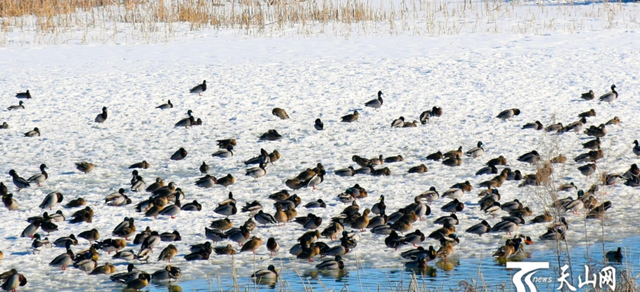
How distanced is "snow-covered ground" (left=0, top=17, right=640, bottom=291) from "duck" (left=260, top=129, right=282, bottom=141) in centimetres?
13

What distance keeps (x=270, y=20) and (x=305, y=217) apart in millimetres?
15231

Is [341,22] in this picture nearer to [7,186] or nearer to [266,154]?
[266,154]

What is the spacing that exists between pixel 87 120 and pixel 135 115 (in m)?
0.91

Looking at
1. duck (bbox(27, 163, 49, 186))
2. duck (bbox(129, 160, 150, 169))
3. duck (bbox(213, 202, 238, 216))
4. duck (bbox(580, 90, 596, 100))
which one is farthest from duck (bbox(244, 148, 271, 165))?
duck (bbox(580, 90, 596, 100))

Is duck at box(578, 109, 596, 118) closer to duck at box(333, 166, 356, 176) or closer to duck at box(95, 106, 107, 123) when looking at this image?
duck at box(333, 166, 356, 176)

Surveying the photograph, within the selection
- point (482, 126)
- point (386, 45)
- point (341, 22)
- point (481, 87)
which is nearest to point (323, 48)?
point (386, 45)

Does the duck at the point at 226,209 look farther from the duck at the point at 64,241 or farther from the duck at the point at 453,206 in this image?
the duck at the point at 453,206

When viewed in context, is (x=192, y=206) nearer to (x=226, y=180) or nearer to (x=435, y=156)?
(x=226, y=180)

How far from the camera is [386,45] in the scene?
71.2 ft

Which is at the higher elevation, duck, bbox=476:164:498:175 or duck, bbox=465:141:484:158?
duck, bbox=465:141:484:158

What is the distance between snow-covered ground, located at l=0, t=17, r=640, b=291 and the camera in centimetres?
1095

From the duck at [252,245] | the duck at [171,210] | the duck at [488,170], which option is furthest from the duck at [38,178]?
the duck at [488,170]

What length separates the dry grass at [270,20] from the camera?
2373 cm

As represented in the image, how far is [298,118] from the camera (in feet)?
53.0
